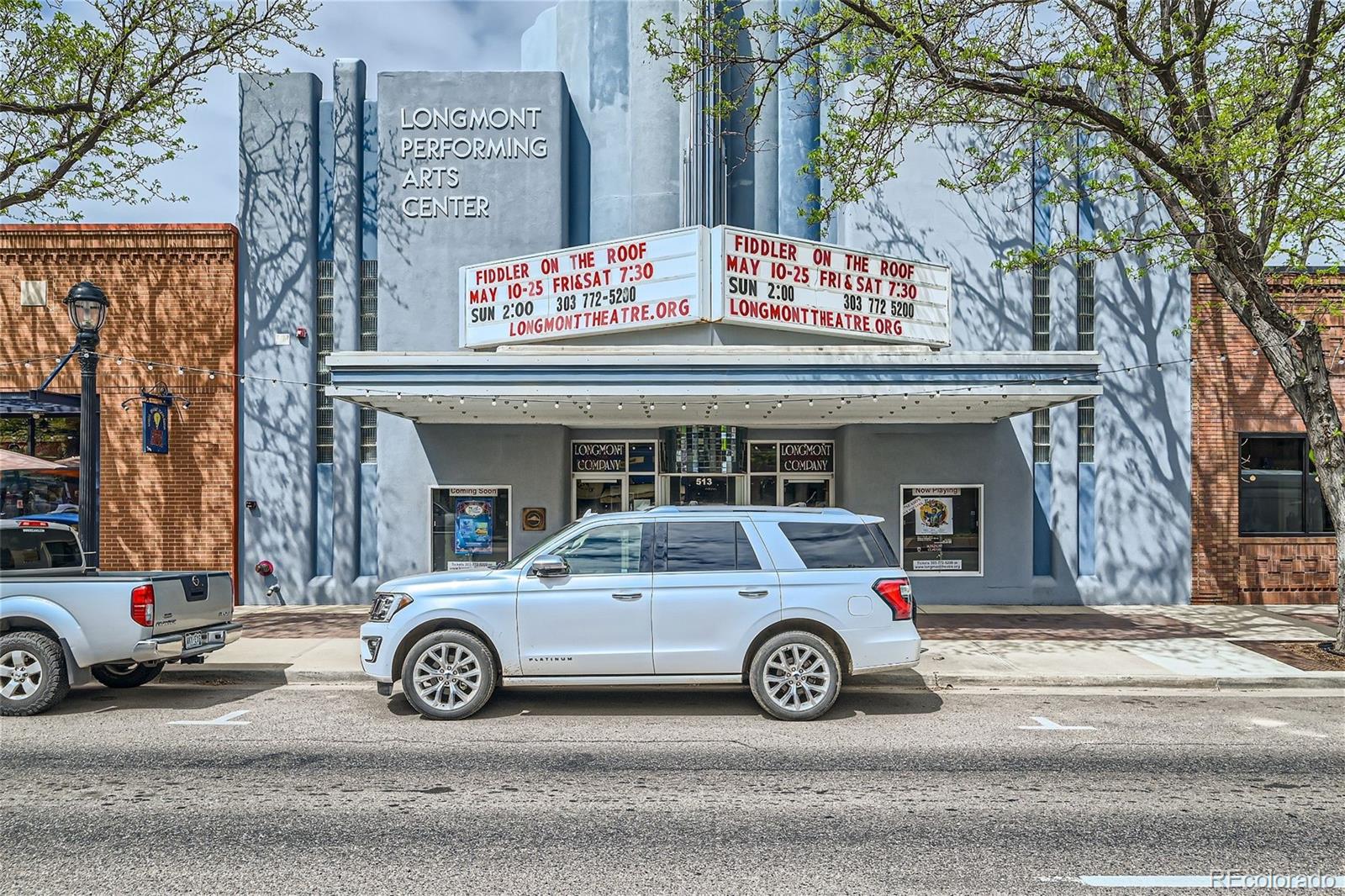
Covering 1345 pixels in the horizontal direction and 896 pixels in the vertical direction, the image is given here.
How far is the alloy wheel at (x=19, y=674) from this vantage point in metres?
7.78

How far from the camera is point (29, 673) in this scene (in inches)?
307

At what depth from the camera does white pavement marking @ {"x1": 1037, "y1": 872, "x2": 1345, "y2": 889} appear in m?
4.36

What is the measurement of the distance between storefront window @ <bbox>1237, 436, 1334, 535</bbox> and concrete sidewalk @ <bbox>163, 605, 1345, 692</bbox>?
144 centimetres

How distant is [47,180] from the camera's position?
1186cm

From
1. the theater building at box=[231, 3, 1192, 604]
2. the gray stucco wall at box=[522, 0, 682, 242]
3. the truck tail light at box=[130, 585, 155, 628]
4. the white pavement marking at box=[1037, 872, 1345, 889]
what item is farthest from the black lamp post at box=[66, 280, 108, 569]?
the white pavement marking at box=[1037, 872, 1345, 889]

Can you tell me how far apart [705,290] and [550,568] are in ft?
17.4

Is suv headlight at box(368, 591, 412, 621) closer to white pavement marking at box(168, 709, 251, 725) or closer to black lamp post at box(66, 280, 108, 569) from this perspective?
white pavement marking at box(168, 709, 251, 725)

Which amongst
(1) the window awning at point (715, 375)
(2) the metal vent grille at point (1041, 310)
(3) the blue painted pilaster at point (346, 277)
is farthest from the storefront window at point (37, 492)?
(2) the metal vent grille at point (1041, 310)

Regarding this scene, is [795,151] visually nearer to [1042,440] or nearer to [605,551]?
[1042,440]

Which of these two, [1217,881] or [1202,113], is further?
[1202,113]

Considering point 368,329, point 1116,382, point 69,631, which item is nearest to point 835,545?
point 69,631

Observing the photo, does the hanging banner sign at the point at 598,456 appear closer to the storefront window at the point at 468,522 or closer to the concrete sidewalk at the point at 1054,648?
the storefront window at the point at 468,522

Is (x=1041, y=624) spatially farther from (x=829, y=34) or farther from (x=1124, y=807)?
(x=829, y=34)

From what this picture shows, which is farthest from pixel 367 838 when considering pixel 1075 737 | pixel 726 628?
pixel 1075 737
